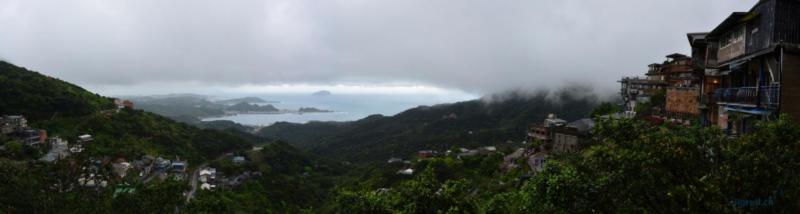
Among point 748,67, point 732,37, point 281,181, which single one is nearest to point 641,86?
point 732,37

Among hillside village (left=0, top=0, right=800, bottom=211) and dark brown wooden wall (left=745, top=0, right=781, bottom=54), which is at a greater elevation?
dark brown wooden wall (left=745, top=0, right=781, bottom=54)

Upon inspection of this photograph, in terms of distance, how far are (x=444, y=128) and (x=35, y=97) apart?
3053 inches

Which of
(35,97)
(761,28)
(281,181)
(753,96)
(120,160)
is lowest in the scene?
(281,181)

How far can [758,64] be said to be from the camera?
12.0 meters

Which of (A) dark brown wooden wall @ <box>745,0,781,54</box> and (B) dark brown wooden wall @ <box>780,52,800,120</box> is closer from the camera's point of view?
(B) dark brown wooden wall @ <box>780,52,800,120</box>

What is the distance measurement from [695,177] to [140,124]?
230ft

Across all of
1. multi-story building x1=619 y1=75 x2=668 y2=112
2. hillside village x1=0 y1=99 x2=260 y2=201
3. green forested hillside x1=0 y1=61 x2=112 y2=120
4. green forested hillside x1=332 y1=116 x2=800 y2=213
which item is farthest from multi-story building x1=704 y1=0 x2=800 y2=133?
green forested hillside x1=0 y1=61 x2=112 y2=120

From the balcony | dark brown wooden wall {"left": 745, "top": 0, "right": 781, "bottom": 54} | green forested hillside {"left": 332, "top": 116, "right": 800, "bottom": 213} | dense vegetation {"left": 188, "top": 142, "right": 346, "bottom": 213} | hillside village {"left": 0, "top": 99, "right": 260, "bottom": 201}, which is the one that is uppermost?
dark brown wooden wall {"left": 745, "top": 0, "right": 781, "bottom": 54}

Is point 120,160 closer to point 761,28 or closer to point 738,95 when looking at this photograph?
point 738,95

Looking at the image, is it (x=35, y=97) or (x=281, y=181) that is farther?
(x=35, y=97)

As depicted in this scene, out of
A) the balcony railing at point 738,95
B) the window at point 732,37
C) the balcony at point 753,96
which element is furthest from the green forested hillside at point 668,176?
the window at point 732,37

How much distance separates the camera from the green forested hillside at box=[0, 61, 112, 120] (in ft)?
177

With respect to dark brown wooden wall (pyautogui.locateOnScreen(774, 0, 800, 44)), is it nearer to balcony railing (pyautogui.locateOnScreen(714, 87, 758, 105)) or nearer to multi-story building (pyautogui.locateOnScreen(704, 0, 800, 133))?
multi-story building (pyautogui.locateOnScreen(704, 0, 800, 133))

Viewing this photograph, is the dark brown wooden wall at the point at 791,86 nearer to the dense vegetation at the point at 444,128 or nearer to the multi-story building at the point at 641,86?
the multi-story building at the point at 641,86
